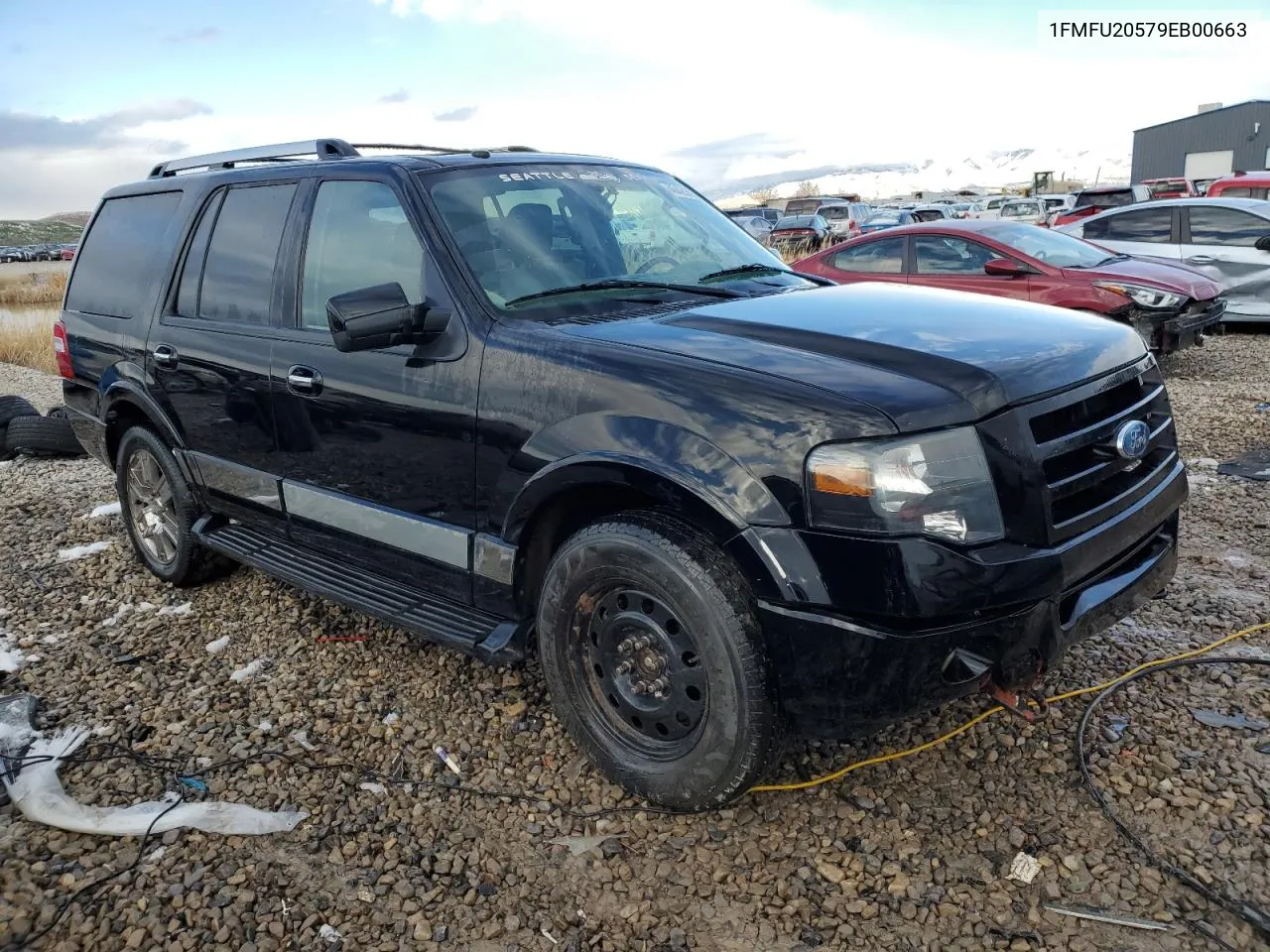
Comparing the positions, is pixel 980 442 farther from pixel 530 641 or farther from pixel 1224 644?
pixel 1224 644

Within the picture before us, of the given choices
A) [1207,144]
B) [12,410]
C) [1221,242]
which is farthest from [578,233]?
[1207,144]

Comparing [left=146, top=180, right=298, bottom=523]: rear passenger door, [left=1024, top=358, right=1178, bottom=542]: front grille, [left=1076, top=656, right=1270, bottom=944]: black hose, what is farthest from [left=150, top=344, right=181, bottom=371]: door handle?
[left=1076, top=656, right=1270, bottom=944]: black hose

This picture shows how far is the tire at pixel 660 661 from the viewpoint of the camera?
2.50m

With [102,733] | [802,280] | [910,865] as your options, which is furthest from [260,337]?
[910,865]

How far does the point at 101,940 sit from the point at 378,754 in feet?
3.22

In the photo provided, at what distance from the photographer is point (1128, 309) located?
26.8 feet

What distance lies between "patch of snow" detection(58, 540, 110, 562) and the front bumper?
4.61 m

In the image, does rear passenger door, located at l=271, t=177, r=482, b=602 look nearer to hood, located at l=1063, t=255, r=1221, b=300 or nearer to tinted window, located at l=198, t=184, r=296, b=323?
tinted window, located at l=198, t=184, r=296, b=323

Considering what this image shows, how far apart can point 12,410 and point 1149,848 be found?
8.81 metres

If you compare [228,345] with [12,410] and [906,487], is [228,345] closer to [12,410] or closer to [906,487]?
[906,487]

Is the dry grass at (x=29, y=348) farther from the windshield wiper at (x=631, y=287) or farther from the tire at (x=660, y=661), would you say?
the tire at (x=660, y=661)

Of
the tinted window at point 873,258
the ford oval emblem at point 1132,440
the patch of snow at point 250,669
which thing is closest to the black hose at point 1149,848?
the ford oval emblem at point 1132,440

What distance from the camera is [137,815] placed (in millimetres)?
2963

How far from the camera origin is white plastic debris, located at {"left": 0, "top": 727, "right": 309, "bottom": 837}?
9.51 ft
